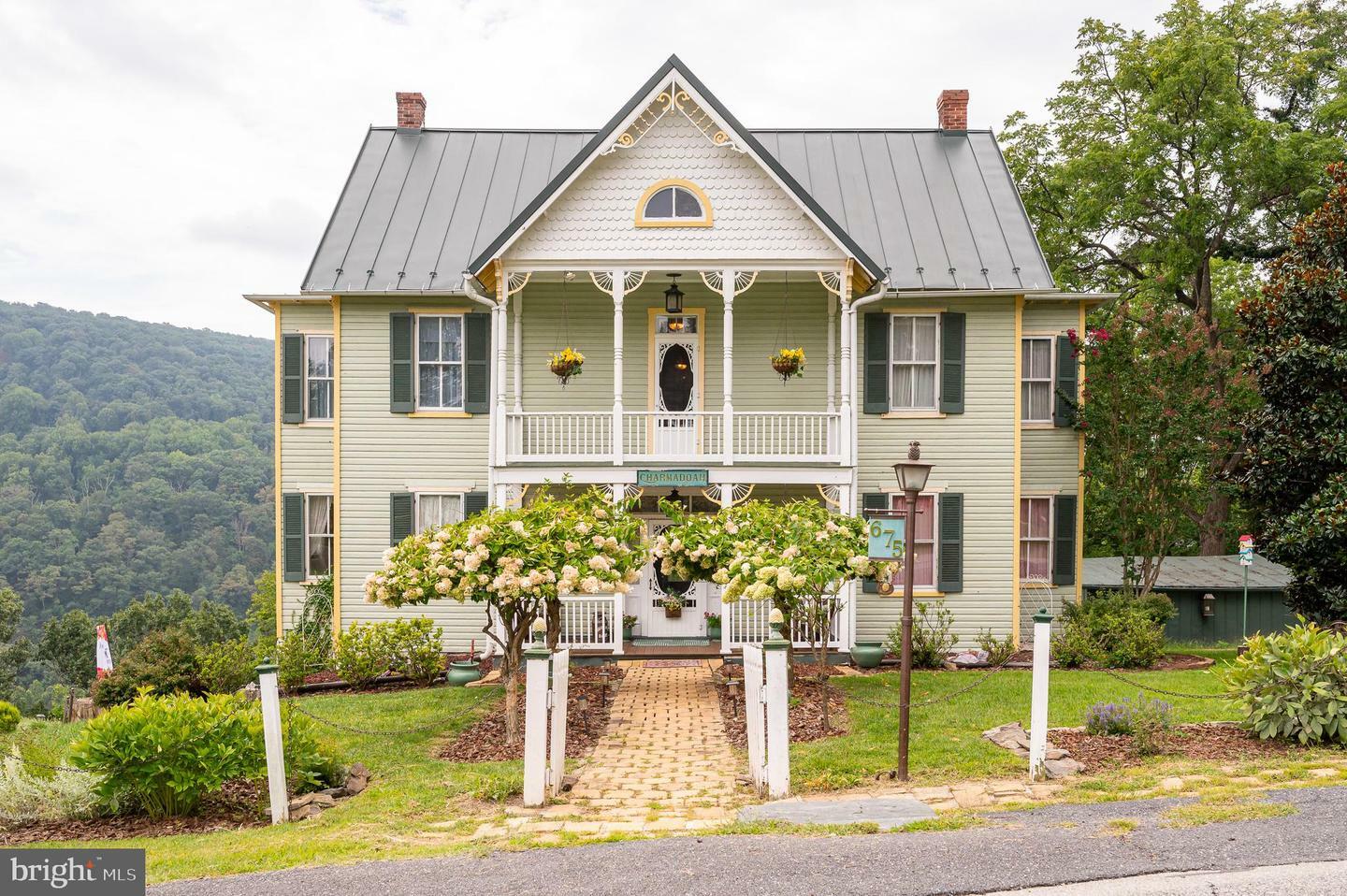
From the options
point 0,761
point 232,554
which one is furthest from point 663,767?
point 232,554

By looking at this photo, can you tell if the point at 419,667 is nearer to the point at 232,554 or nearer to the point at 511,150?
the point at 511,150

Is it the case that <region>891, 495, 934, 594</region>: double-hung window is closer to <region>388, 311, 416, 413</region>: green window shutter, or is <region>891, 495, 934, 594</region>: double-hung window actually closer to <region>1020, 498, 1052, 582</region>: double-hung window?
<region>1020, 498, 1052, 582</region>: double-hung window

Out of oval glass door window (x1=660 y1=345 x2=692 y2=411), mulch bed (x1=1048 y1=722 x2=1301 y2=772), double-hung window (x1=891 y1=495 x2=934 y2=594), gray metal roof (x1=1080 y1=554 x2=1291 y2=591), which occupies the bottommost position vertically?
mulch bed (x1=1048 y1=722 x2=1301 y2=772)

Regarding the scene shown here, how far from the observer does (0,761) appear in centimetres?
855

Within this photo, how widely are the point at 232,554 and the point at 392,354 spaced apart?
185 feet

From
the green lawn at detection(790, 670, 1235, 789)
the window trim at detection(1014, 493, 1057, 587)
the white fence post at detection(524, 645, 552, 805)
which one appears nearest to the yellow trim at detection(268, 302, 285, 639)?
the green lawn at detection(790, 670, 1235, 789)

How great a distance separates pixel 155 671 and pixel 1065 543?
1456 cm

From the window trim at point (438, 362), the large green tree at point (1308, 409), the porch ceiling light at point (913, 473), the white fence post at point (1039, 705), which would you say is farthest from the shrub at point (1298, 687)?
the window trim at point (438, 362)

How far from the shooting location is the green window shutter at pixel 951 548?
15688 millimetres

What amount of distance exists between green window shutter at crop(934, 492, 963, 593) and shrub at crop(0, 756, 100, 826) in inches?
482

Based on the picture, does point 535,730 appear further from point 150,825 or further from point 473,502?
point 473,502

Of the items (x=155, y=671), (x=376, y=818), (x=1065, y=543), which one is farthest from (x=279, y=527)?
(x=1065, y=543)

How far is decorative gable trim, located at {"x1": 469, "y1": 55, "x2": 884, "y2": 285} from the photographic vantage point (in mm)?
13805

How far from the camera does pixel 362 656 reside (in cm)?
1381
